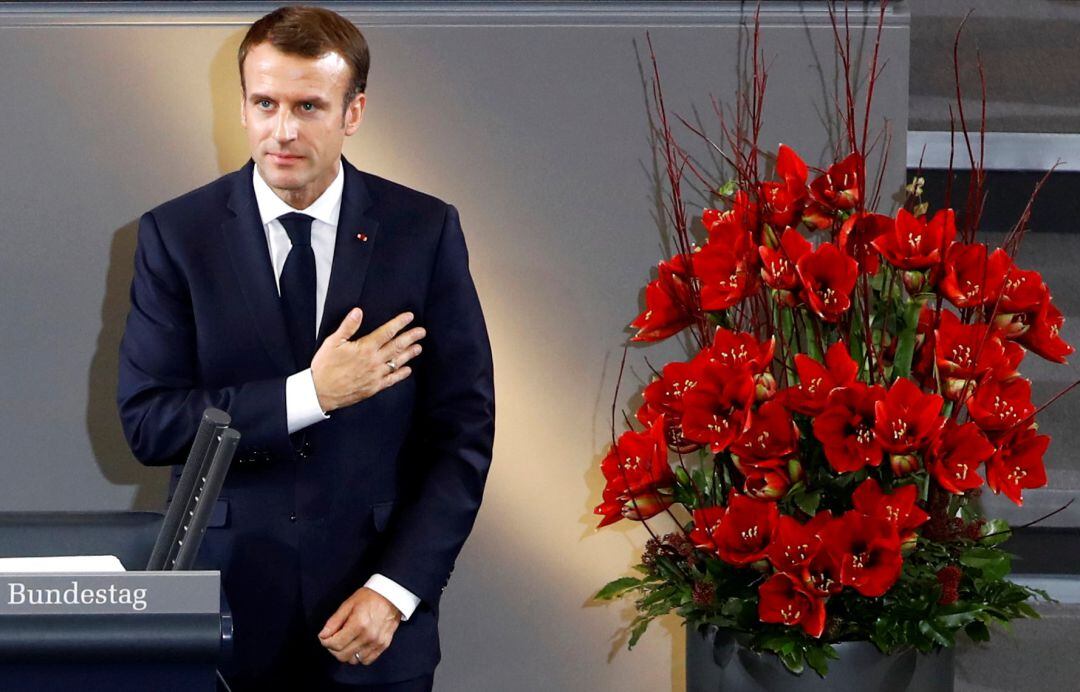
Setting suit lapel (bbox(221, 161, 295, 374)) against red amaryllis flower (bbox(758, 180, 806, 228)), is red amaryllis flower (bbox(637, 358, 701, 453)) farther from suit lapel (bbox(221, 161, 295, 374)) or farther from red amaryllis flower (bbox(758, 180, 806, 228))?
suit lapel (bbox(221, 161, 295, 374))

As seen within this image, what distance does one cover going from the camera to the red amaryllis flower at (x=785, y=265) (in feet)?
5.82

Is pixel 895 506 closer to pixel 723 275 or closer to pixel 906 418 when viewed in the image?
pixel 906 418

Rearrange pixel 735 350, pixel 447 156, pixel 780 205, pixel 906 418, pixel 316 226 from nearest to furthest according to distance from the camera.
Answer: pixel 906 418
pixel 735 350
pixel 780 205
pixel 316 226
pixel 447 156

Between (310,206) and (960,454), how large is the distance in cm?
99

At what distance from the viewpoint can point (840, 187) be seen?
1.90 metres

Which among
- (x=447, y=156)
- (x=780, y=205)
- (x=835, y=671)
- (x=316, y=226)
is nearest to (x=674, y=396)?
(x=780, y=205)

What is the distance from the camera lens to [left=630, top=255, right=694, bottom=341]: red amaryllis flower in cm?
194

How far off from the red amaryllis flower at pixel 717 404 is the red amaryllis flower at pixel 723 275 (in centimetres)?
10

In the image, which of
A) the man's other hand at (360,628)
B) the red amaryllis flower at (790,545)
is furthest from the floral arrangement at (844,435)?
the man's other hand at (360,628)

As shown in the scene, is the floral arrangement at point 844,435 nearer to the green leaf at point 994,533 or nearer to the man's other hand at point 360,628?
the green leaf at point 994,533

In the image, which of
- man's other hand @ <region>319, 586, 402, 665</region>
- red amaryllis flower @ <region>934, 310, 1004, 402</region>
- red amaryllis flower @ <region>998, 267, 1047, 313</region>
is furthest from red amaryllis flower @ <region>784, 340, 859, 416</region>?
man's other hand @ <region>319, 586, 402, 665</region>

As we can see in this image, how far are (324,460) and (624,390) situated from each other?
64 cm

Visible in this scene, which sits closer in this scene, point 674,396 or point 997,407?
point 997,407

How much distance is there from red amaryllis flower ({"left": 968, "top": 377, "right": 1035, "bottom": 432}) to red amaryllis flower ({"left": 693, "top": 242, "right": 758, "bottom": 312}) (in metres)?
0.31
